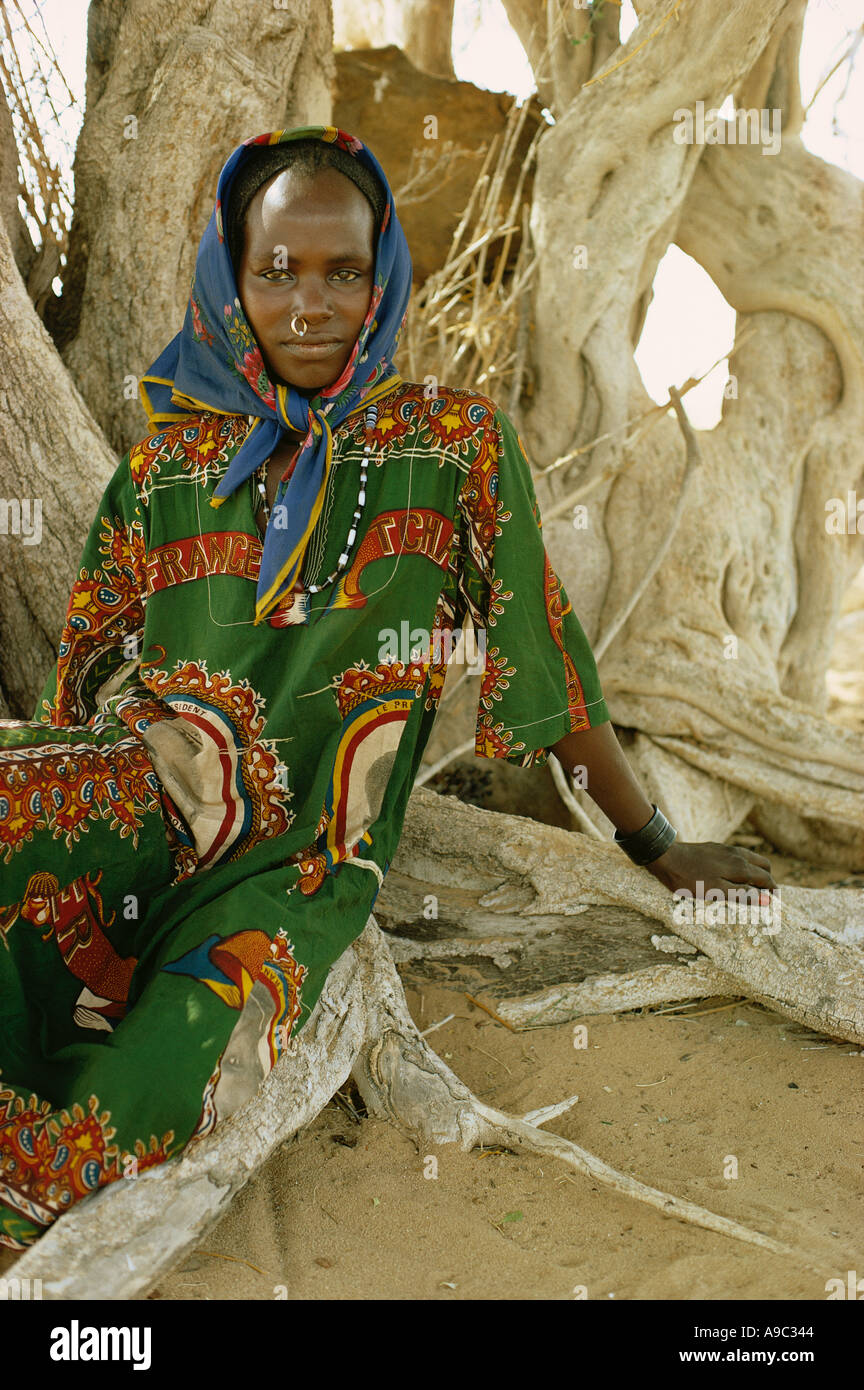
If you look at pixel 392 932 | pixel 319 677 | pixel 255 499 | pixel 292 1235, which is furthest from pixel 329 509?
pixel 292 1235

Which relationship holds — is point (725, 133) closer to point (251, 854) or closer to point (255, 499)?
point (255, 499)

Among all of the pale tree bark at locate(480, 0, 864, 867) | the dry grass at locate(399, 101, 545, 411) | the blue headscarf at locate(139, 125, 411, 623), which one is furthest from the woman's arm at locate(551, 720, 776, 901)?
the dry grass at locate(399, 101, 545, 411)

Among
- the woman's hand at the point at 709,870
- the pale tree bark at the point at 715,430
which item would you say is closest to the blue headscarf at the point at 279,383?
the woman's hand at the point at 709,870

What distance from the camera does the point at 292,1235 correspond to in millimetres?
1762

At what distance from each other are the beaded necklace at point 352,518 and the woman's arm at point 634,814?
551 mm

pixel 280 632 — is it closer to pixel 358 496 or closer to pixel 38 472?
pixel 358 496

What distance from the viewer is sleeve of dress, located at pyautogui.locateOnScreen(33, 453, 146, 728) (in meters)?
2.19

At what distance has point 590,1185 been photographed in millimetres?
1893

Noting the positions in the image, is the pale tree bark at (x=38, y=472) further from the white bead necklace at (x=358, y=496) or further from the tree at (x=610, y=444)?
the white bead necklace at (x=358, y=496)

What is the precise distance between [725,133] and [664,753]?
7.32ft

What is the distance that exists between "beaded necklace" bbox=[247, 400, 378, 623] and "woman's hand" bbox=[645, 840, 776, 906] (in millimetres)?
910

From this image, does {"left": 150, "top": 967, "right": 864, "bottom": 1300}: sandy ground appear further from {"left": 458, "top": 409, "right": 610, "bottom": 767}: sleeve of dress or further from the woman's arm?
{"left": 458, "top": 409, "right": 610, "bottom": 767}: sleeve of dress
